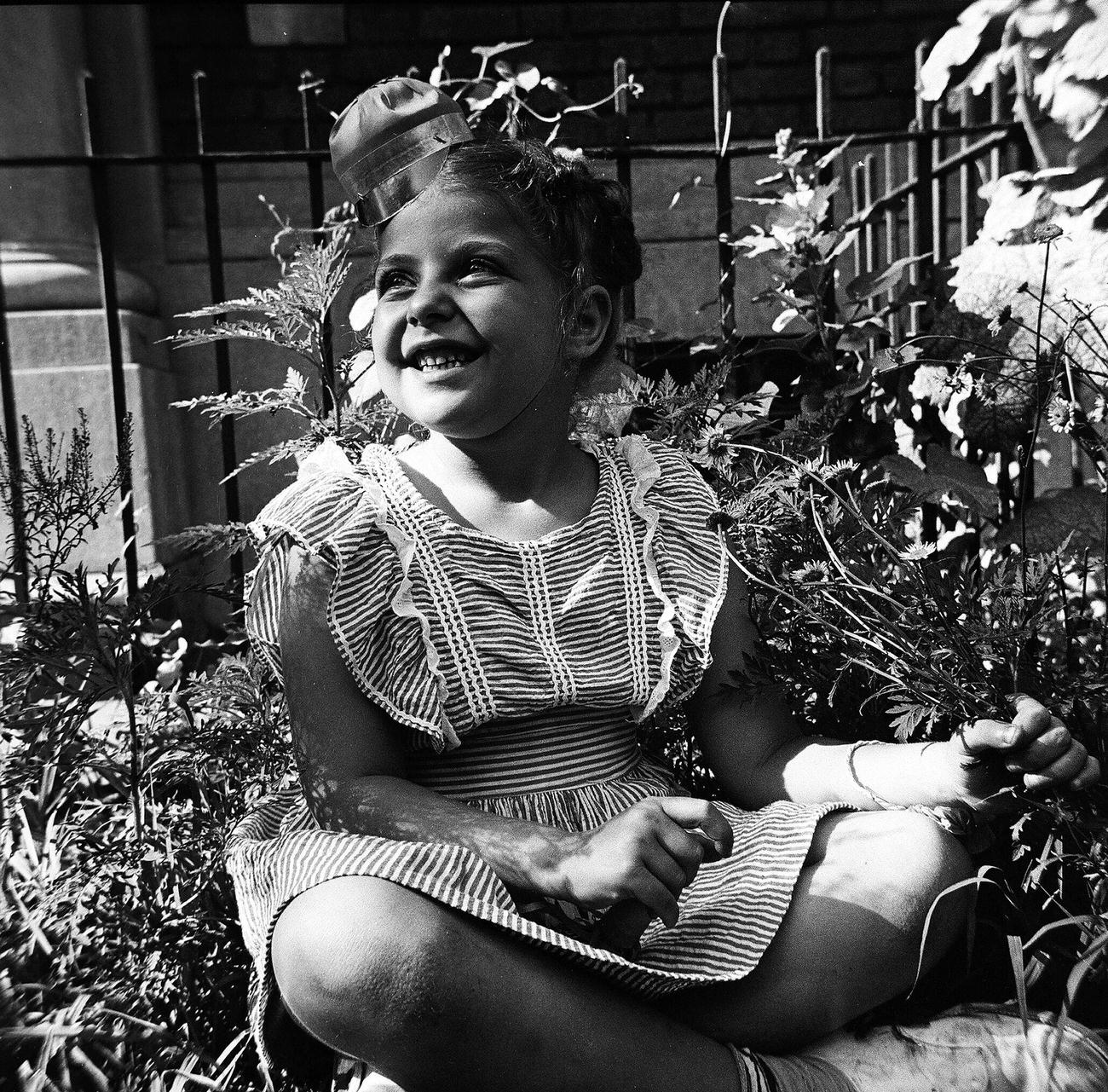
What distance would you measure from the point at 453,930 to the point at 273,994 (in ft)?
1.06

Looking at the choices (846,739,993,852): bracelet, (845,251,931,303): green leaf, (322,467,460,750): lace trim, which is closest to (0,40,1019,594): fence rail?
(845,251,931,303): green leaf

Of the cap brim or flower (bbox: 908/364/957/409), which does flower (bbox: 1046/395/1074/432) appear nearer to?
flower (bbox: 908/364/957/409)

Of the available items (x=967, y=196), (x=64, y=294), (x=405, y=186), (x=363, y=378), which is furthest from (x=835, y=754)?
(x=64, y=294)

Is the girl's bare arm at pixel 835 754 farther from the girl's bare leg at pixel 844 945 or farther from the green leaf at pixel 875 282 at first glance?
the green leaf at pixel 875 282

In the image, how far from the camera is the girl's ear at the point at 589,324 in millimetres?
1750

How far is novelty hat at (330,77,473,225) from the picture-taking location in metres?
1.65

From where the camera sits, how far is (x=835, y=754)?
161 centimetres

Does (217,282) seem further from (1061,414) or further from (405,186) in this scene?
(1061,414)

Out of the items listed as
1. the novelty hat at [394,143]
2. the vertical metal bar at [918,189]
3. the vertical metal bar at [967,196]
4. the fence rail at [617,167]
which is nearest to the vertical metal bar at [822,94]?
the fence rail at [617,167]

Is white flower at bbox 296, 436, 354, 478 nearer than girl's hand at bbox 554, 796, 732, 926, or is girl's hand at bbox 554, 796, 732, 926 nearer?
girl's hand at bbox 554, 796, 732, 926

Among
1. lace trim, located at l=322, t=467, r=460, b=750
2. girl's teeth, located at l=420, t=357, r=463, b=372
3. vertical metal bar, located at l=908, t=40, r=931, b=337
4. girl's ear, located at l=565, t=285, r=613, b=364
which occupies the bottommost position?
lace trim, located at l=322, t=467, r=460, b=750

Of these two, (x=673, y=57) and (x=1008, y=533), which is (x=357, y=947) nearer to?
(x=1008, y=533)

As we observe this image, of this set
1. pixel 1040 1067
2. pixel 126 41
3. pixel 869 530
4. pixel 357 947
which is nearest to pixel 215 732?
pixel 357 947

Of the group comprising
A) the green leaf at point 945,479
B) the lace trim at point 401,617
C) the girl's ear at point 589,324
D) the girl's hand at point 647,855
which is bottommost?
the girl's hand at point 647,855
